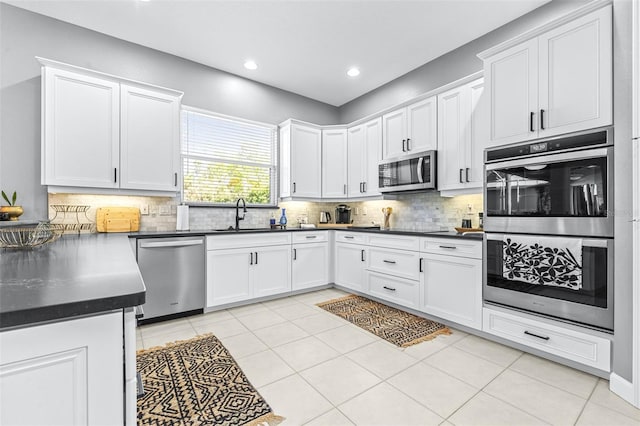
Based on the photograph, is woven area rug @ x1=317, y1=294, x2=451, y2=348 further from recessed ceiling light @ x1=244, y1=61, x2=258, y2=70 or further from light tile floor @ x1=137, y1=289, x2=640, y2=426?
recessed ceiling light @ x1=244, y1=61, x2=258, y2=70

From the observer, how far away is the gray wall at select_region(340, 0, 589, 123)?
9.31 ft

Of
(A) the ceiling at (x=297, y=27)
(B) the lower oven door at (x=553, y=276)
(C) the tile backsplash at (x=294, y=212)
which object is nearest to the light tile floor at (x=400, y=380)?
(B) the lower oven door at (x=553, y=276)

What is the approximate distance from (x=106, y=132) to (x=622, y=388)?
455 cm

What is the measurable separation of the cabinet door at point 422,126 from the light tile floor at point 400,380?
6.77ft

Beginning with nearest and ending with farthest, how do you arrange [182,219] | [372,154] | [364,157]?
[182,219] → [372,154] → [364,157]

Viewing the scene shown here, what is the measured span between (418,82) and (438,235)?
2.27m

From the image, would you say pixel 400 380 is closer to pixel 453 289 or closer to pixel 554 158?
pixel 453 289

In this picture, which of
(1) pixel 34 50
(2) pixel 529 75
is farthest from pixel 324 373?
(1) pixel 34 50

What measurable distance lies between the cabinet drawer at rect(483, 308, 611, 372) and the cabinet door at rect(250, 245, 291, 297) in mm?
2285

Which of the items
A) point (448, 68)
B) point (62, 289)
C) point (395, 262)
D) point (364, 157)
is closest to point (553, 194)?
point (395, 262)

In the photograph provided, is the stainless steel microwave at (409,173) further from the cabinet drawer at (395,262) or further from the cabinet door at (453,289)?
the cabinet door at (453,289)

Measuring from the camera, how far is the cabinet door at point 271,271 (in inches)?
142

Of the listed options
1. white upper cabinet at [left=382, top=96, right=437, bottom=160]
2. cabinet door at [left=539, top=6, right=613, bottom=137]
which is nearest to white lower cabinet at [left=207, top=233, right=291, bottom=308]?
white upper cabinet at [left=382, top=96, right=437, bottom=160]

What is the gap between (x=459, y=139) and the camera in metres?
3.15
